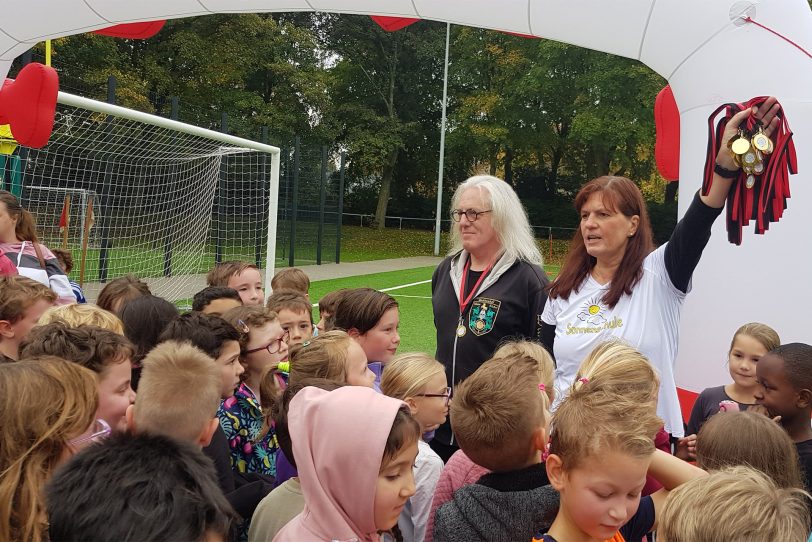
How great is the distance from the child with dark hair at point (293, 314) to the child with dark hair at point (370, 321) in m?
0.48

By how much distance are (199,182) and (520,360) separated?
8907 millimetres

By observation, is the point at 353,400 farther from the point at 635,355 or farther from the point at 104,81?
the point at 104,81

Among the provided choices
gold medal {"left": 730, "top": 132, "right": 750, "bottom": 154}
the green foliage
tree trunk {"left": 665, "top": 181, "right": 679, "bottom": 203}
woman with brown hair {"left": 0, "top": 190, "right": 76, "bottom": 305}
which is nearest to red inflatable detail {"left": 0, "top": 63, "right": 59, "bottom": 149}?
woman with brown hair {"left": 0, "top": 190, "right": 76, "bottom": 305}

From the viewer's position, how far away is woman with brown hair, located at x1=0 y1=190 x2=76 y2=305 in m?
4.21

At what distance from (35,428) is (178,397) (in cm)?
51

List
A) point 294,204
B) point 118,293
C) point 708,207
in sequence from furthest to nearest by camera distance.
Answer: point 294,204 → point 118,293 → point 708,207

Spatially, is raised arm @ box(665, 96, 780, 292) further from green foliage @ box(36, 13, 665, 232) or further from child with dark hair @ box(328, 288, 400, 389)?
green foliage @ box(36, 13, 665, 232)

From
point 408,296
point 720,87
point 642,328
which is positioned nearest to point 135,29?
point 720,87

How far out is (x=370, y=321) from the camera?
3387mm

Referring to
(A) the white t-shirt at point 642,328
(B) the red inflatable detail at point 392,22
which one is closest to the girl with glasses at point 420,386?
(A) the white t-shirt at point 642,328

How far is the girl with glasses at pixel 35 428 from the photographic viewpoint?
1469 millimetres

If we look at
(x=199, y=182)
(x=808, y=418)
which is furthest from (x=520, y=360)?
(x=199, y=182)

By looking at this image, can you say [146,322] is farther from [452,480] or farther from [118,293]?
[452,480]

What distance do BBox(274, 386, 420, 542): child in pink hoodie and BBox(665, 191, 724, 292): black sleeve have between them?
3.94 ft
